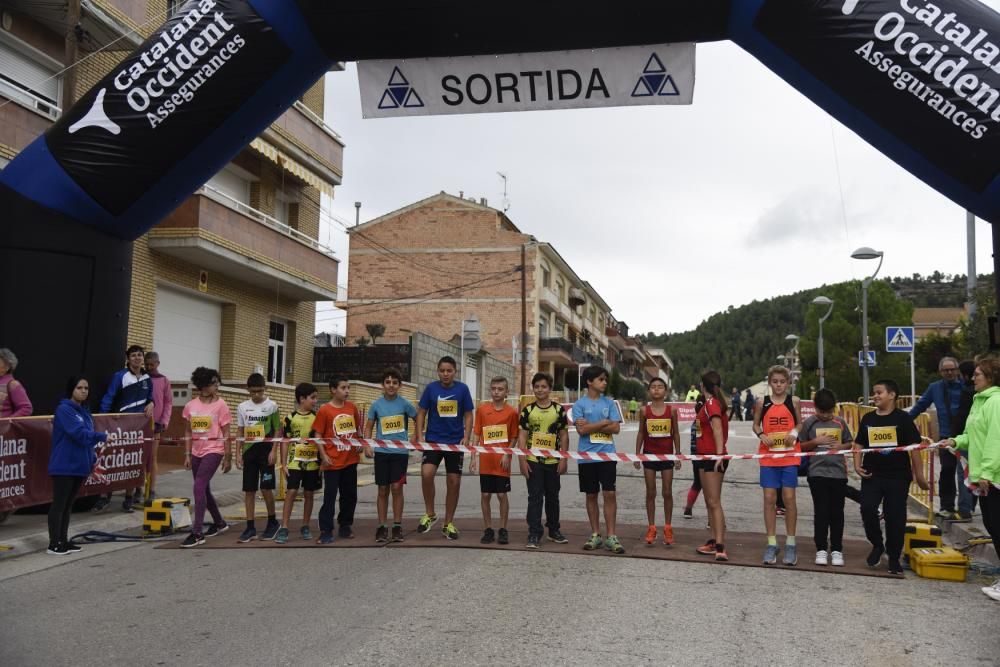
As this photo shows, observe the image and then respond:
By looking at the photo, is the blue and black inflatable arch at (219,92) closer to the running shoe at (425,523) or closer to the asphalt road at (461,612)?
the asphalt road at (461,612)

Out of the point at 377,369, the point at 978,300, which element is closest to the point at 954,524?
the point at 978,300

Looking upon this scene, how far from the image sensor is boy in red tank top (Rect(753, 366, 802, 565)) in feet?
25.5

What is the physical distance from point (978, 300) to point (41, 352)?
24.5 m

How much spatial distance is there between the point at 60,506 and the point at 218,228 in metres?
11.1

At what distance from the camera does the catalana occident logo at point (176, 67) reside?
8953mm

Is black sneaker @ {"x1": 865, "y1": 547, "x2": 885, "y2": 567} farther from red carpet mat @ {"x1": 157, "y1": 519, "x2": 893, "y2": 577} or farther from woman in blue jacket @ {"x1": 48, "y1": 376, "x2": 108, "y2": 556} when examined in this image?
woman in blue jacket @ {"x1": 48, "y1": 376, "x2": 108, "y2": 556}

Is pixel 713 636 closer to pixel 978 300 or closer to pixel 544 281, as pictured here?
pixel 978 300

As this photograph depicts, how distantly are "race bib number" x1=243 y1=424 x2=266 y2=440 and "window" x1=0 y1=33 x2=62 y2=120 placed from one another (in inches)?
337

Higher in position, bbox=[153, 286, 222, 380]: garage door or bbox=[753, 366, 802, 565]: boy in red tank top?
bbox=[153, 286, 222, 380]: garage door

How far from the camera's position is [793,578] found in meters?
7.16

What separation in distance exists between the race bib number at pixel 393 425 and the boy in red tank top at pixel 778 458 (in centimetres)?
358

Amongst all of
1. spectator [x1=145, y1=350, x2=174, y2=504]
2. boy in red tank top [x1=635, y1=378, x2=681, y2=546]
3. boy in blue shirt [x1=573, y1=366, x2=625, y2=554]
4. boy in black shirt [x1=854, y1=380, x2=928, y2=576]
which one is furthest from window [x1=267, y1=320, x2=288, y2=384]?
boy in black shirt [x1=854, y1=380, x2=928, y2=576]

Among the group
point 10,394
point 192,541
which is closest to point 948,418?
point 192,541

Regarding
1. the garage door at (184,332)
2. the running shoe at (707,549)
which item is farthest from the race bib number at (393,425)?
the garage door at (184,332)
